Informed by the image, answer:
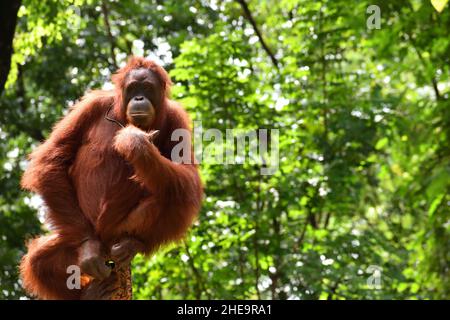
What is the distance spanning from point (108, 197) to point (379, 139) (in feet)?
15.6

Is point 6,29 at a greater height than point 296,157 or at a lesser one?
greater

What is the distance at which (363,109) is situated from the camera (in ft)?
21.3

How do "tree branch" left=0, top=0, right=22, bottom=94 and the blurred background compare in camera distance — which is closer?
"tree branch" left=0, top=0, right=22, bottom=94

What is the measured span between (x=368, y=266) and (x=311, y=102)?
164 centimetres

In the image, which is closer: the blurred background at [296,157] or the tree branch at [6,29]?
the tree branch at [6,29]

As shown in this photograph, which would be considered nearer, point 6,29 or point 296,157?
point 6,29

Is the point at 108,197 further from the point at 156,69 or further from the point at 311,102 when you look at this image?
the point at 311,102

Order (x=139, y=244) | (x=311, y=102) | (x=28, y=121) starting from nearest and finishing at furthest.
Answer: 1. (x=139, y=244)
2. (x=311, y=102)
3. (x=28, y=121)

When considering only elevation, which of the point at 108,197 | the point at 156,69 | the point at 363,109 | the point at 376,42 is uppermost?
the point at 376,42
